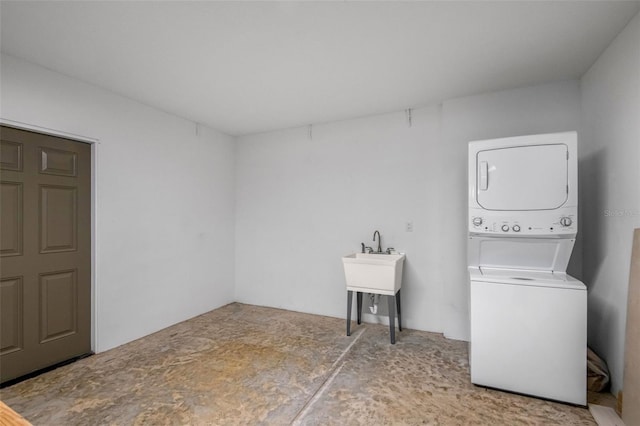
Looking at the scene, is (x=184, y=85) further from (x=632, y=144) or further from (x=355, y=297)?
(x=632, y=144)

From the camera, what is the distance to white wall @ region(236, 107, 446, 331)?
10.6 feet

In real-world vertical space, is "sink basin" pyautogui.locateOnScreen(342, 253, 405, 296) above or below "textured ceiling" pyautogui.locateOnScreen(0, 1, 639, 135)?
below

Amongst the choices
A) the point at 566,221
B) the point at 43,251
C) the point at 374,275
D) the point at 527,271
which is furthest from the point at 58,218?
the point at 566,221

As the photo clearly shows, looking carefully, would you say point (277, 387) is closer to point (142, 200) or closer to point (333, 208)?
point (333, 208)

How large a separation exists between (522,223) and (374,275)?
1.34 metres

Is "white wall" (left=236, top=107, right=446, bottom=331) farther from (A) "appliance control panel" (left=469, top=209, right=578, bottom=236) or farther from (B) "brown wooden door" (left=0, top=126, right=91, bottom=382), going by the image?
(B) "brown wooden door" (left=0, top=126, right=91, bottom=382)

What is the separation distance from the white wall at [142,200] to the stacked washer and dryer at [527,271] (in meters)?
3.12

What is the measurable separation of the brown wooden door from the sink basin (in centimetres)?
249

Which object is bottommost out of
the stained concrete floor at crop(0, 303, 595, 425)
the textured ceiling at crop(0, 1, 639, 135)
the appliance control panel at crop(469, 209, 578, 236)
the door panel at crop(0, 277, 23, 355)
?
the stained concrete floor at crop(0, 303, 595, 425)

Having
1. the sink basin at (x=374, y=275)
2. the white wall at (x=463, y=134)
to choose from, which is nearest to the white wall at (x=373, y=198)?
the white wall at (x=463, y=134)

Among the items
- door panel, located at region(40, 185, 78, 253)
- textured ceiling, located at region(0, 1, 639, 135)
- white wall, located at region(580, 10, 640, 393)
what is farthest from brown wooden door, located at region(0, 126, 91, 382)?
white wall, located at region(580, 10, 640, 393)

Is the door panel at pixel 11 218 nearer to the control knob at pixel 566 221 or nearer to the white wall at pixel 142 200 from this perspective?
the white wall at pixel 142 200

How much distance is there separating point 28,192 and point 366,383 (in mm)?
3010

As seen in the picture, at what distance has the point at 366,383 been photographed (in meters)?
2.20
